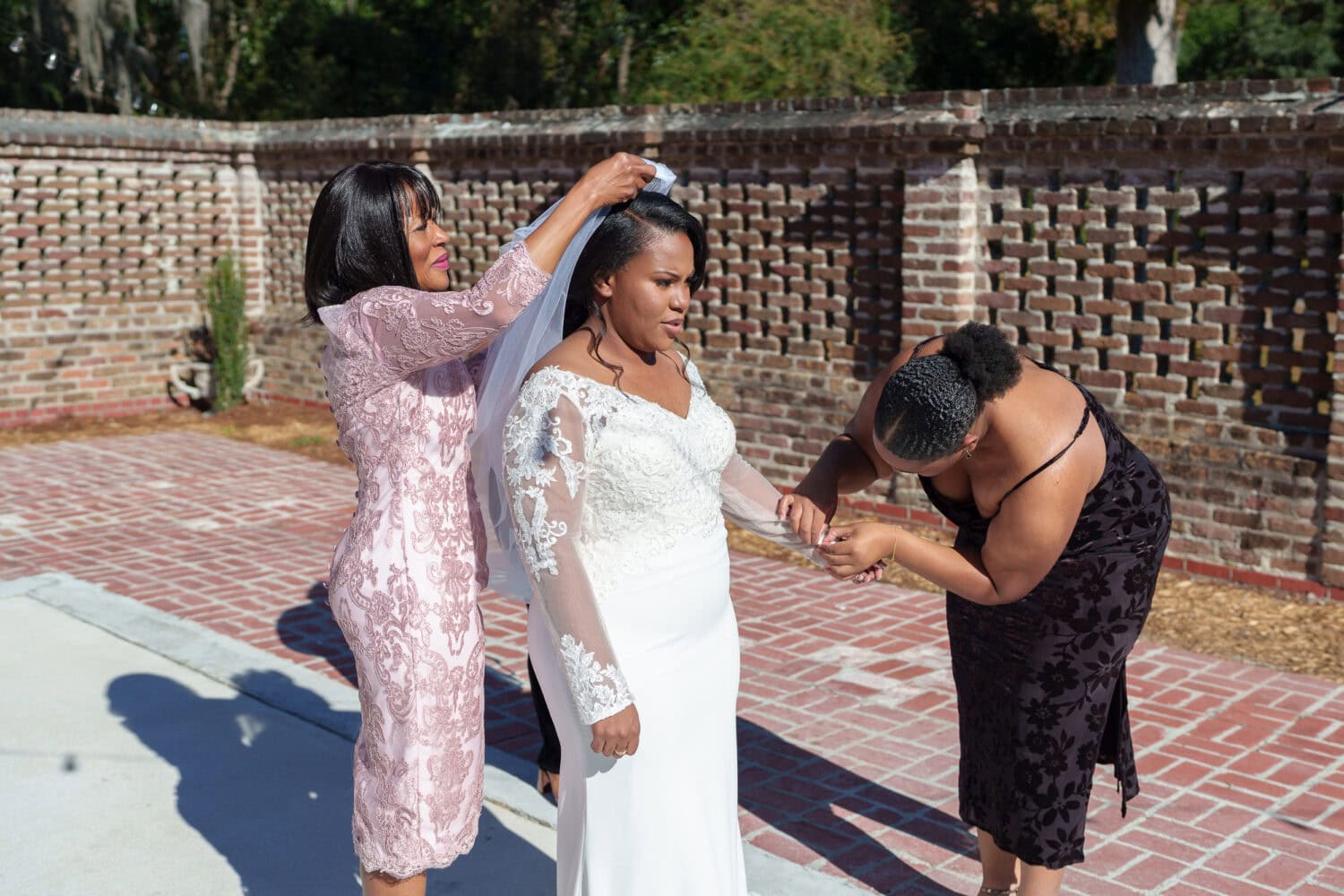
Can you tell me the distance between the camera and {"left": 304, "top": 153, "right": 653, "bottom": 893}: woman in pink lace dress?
10.5ft

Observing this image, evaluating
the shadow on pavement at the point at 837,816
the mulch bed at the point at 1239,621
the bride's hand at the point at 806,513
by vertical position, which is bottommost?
the shadow on pavement at the point at 837,816

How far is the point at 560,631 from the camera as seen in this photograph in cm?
296

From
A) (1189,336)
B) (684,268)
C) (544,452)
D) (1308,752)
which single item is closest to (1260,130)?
(1189,336)

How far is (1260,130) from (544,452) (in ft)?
17.1

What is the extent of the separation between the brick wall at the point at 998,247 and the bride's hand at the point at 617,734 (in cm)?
496

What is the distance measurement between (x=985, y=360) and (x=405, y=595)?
1.48 meters

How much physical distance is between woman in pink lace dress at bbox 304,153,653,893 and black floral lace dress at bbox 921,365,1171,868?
1310 mm

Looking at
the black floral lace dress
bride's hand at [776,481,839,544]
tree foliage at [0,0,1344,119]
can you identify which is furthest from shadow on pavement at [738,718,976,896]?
tree foliage at [0,0,1344,119]

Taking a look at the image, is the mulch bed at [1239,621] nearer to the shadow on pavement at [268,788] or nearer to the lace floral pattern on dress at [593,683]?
the shadow on pavement at [268,788]

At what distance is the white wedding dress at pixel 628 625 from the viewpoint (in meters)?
2.93

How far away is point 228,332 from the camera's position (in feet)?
42.8

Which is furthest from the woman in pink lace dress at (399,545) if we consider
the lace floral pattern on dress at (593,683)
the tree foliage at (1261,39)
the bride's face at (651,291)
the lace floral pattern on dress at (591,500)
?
the tree foliage at (1261,39)

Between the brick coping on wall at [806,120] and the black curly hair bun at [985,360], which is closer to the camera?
the black curly hair bun at [985,360]

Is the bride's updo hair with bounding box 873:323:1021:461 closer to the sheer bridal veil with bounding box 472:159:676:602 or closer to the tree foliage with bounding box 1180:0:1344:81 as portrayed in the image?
the sheer bridal veil with bounding box 472:159:676:602
